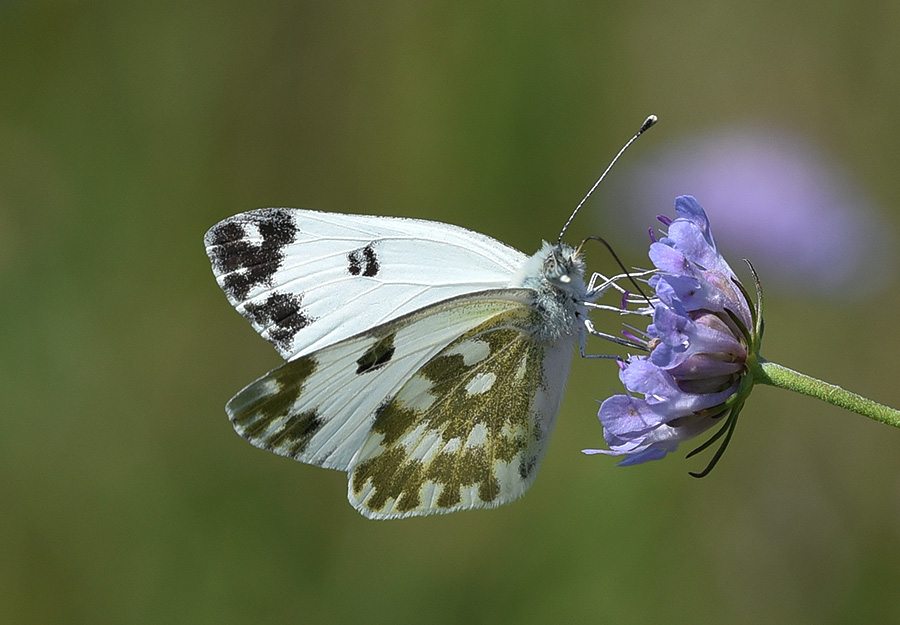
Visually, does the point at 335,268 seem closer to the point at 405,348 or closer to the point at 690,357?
the point at 405,348

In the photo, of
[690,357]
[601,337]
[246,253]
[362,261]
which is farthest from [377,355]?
[690,357]

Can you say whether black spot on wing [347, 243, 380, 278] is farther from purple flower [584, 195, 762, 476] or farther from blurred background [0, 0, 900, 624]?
blurred background [0, 0, 900, 624]

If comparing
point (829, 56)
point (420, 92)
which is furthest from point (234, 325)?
point (829, 56)

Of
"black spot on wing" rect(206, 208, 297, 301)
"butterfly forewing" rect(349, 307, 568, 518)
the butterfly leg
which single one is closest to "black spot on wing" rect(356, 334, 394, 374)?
"butterfly forewing" rect(349, 307, 568, 518)

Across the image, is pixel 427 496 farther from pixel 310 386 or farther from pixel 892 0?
pixel 892 0

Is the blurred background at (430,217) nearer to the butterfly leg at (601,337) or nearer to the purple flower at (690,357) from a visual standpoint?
the butterfly leg at (601,337)

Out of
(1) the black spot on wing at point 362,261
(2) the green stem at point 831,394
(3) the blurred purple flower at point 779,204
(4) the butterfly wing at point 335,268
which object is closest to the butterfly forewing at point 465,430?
(4) the butterfly wing at point 335,268
